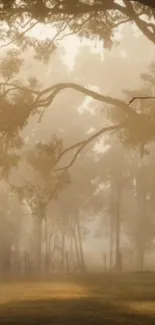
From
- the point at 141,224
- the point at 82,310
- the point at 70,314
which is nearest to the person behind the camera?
the point at 70,314

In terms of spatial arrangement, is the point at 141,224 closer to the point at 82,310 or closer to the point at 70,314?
the point at 82,310

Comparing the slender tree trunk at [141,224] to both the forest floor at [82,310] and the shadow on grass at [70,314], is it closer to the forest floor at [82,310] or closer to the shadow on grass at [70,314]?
the forest floor at [82,310]

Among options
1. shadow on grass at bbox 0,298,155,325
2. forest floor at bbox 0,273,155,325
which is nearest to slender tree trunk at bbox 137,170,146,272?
forest floor at bbox 0,273,155,325

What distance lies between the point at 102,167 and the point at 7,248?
32.0 ft

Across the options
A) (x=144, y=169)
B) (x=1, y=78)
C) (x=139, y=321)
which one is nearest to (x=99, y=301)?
(x=139, y=321)

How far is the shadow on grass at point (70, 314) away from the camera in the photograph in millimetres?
10961

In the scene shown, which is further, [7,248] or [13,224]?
[13,224]

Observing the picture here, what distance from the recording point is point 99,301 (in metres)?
16.1

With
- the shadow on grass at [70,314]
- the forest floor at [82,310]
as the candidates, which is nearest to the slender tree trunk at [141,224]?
the forest floor at [82,310]

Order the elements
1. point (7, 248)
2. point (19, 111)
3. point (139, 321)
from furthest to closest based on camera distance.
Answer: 1. point (7, 248)
2. point (19, 111)
3. point (139, 321)

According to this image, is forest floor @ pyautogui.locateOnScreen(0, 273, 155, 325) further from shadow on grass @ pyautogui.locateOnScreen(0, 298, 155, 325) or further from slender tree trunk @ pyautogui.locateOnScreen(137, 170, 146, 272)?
slender tree trunk @ pyautogui.locateOnScreen(137, 170, 146, 272)

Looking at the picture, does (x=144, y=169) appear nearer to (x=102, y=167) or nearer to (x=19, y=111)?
(x=102, y=167)

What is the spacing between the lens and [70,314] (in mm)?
12406

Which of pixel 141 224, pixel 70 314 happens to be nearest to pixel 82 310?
pixel 70 314
